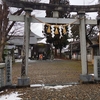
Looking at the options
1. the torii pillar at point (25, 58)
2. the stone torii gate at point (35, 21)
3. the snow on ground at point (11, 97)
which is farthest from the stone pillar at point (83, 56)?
the snow on ground at point (11, 97)

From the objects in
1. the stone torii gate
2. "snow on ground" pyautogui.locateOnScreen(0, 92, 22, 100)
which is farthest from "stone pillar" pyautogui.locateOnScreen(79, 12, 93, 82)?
"snow on ground" pyautogui.locateOnScreen(0, 92, 22, 100)

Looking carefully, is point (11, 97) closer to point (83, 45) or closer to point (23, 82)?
point (23, 82)

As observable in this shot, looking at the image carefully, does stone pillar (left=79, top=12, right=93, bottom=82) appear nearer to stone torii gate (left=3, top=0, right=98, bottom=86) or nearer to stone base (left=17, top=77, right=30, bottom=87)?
stone torii gate (left=3, top=0, right=98, bottom=86)

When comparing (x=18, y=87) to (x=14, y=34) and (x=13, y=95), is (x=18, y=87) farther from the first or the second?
(x=14, y=34)

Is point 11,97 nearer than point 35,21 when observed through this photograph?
Yes

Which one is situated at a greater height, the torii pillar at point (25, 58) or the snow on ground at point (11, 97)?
the torii pillar at point (25, 58)

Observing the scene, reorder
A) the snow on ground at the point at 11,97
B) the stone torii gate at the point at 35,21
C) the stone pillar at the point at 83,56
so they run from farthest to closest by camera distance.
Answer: the stone pillar at the point at 83,56, the stone torii gate at the point at 35,21, the snow on ground at the point at 11,97

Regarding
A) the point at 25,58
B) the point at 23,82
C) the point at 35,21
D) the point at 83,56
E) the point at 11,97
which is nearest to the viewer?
the point at 11,97

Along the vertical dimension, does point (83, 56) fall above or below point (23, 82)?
above

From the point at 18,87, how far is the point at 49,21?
11.6 ft

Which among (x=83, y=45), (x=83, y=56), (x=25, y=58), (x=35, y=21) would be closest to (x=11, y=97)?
(x=25, y=58)

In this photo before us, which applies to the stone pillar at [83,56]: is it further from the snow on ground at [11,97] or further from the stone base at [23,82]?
the snow on ground at [11,97]

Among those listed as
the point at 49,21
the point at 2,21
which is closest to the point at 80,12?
the point at 49,21

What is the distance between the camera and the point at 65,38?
39.9 metres
